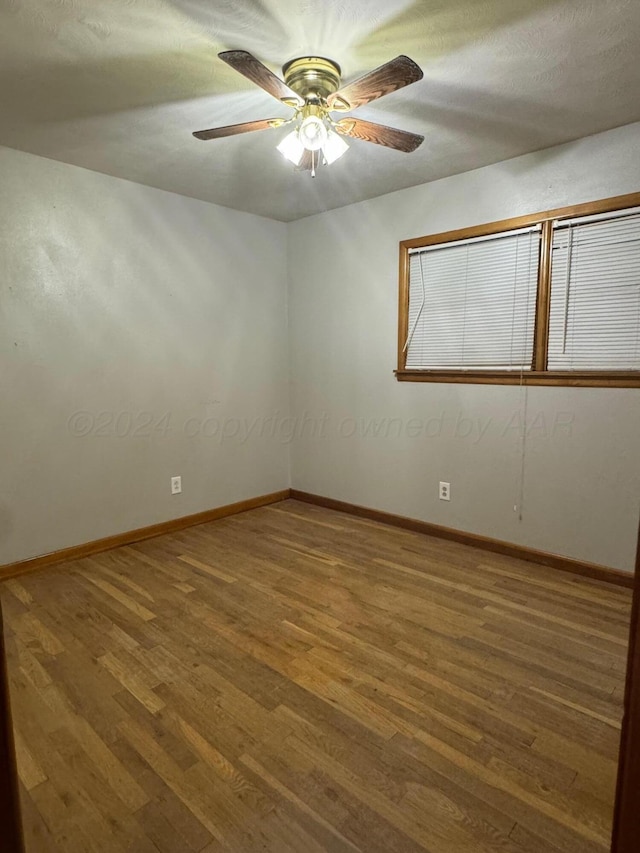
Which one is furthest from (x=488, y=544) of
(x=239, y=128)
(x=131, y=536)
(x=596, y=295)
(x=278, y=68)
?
(x=278, y=68)

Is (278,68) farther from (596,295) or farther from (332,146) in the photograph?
(596,295)

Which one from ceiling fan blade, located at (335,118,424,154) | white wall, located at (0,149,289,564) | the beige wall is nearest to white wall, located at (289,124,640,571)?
the beige wall

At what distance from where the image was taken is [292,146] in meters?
2.04

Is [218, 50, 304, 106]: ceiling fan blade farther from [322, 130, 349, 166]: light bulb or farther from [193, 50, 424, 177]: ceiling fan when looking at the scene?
[322, 130, 349, 166]: light bulb

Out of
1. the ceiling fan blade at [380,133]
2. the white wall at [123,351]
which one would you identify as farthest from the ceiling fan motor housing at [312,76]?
the white wall at [123,351]

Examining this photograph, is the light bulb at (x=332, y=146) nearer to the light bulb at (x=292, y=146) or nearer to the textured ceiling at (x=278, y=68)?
the light bulb at (x=292, y=146)

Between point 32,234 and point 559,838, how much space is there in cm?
344

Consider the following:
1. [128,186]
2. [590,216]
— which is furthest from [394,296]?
[128,186]

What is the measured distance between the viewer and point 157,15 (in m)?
1.59

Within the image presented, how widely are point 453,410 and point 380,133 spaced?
1.75 metres

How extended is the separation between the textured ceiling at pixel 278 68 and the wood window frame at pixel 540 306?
372 millimetres

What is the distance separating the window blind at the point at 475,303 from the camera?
2.80m

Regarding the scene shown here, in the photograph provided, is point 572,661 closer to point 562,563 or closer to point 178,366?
point 562,563

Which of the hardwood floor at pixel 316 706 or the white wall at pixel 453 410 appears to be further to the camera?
the white wall at pixel 453 410
